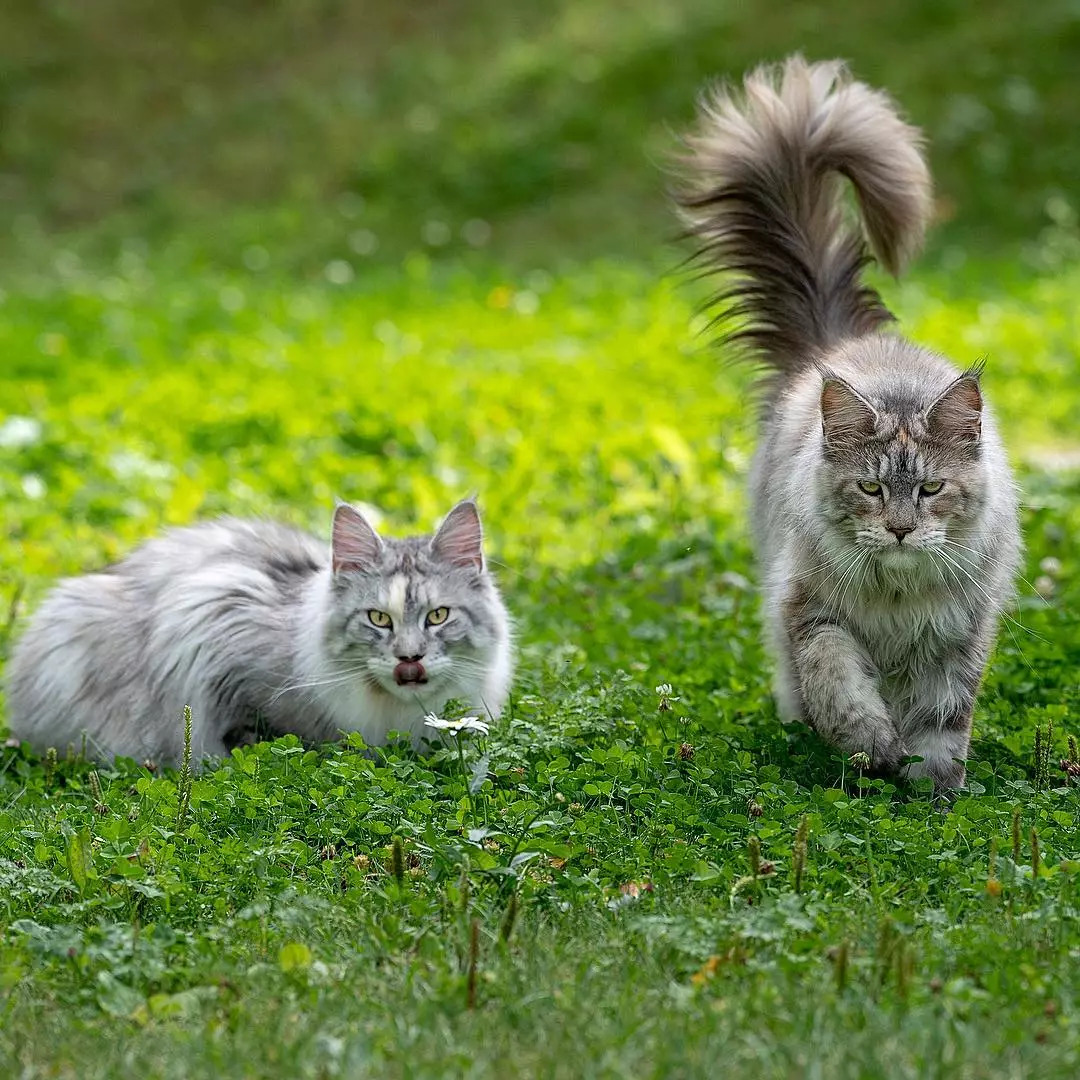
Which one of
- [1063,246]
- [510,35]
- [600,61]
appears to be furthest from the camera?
[510,35]

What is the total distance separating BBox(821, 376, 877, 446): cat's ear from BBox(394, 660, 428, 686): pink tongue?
58.8 inches

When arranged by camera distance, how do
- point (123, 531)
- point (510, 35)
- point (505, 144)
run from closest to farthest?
1. point (123, 531)
2. point (505, 144)
3. point (510, 35)

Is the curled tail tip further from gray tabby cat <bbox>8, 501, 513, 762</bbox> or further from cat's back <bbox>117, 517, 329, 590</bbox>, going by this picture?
cat's back <bbox>117, 517, 329, 590</bbox>

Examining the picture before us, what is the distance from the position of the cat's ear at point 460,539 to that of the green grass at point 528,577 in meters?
0.52

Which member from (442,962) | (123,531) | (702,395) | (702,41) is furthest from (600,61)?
(442,962)

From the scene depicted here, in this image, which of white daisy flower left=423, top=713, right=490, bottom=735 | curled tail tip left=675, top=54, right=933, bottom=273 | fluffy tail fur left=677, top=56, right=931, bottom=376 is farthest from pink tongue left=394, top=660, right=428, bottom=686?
curled tail tip left=675, top=54, right=933, bottom=273

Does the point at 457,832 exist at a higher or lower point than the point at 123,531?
lower

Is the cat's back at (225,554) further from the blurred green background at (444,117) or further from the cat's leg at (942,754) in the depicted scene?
the blurred green background at (444,117)

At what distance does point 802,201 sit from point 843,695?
7.38 feet

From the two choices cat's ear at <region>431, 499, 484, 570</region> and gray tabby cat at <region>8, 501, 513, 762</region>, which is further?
cat's ear at <region>431, 499, 484, 570</region>

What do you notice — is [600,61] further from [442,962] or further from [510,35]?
[442,962]

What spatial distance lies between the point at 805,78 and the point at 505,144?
35.5 feet

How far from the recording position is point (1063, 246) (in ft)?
46.8

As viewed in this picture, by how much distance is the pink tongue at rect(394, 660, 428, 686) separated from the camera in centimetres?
519
